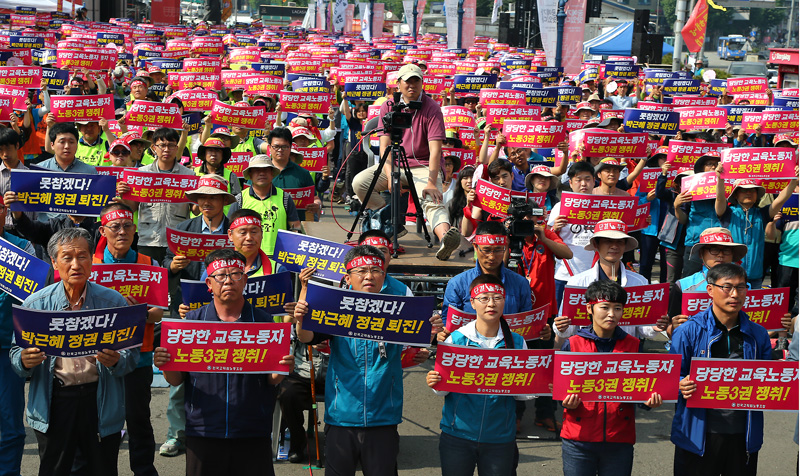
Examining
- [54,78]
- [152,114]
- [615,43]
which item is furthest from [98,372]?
[615,43]

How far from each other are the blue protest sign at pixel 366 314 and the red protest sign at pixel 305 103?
30.8ft

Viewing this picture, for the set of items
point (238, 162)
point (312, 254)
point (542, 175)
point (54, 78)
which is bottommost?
point (312, 254)

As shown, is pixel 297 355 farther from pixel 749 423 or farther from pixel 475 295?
pixel 749 423

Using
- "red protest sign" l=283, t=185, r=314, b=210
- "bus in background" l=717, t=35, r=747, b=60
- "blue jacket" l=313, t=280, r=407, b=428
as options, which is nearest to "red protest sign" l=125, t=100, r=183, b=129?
"red protest sign" l=283, t=185, r=314, b=210

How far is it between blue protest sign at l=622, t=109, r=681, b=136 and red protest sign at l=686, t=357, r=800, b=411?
789 cm

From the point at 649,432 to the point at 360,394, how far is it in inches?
130

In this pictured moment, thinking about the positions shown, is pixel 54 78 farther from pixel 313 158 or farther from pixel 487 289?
pixel 487 289

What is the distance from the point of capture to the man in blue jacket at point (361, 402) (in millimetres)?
5684

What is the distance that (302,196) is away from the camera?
9.43 meters

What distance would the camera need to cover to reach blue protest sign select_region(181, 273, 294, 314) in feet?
20.1

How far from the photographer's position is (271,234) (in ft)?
27.0

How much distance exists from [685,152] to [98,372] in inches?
300

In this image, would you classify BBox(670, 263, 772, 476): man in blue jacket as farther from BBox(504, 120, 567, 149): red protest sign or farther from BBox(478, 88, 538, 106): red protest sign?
BBox(478, 88, 538, 106): red protest sign

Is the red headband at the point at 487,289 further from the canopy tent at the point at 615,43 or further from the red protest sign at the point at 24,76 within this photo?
the canopy tent at the point at 615,43
